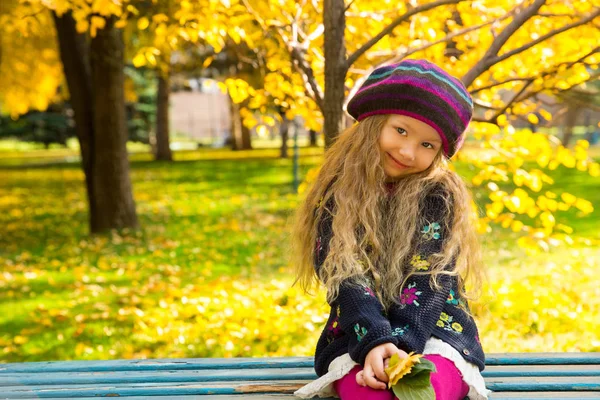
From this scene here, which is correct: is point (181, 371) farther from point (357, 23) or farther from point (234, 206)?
point (234, 206)

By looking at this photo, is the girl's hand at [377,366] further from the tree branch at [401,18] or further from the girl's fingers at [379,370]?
the tree branch at [401,18]

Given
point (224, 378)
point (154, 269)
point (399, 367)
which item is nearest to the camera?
point (399, 367)

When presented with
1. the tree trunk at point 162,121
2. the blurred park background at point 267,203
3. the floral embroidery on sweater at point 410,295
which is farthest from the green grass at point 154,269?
the tree trunk at point 162,121

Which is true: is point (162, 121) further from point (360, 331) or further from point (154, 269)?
point (360, 331)

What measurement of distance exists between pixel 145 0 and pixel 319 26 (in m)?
3.80

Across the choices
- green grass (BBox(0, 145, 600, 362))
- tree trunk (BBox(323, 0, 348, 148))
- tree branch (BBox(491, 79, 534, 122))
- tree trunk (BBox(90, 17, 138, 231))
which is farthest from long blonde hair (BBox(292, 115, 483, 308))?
tree trunk (BBox(90, 17, 138, 231))

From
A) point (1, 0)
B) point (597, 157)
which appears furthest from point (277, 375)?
point (597, 157)

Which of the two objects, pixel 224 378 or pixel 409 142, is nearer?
pixel 409 142

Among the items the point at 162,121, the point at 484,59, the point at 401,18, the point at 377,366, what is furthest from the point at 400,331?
the point at 162,121

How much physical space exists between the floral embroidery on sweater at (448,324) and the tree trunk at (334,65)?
4.20 ft

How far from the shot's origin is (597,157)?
18.8m

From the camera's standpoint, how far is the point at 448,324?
2.13m

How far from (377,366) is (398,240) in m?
0.44

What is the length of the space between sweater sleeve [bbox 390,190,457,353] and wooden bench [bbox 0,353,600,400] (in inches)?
15.0
